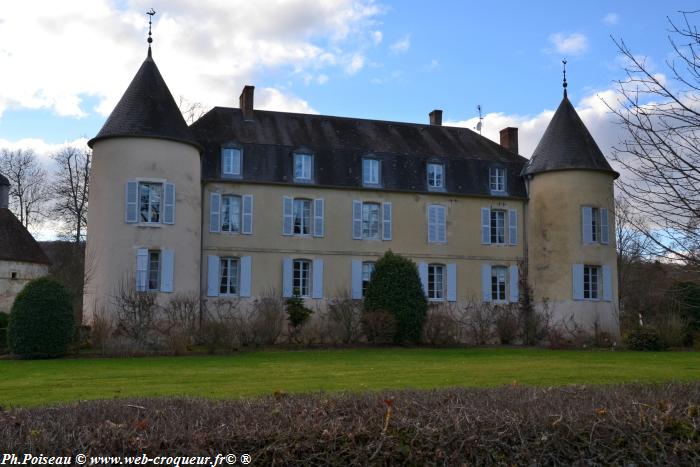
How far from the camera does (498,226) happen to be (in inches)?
1171

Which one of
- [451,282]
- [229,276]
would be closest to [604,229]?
[451,282]

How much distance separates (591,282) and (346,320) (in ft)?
31.9

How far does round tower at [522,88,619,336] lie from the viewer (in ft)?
91.7

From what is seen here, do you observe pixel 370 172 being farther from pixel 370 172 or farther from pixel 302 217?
pixel 302 217

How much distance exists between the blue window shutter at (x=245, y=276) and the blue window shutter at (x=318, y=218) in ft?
8.80

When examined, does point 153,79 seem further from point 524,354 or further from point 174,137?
point 524,354

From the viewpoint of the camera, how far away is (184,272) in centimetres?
2481

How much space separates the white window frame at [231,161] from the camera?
1074 inches

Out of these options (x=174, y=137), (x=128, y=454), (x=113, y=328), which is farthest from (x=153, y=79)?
(x=128, y=454)

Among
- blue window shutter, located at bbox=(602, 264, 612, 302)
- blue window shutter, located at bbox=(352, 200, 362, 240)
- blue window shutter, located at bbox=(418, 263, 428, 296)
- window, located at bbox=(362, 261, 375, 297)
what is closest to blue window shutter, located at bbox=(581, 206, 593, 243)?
blue window shutter, located at bbox=(602, 264, 612, 302)

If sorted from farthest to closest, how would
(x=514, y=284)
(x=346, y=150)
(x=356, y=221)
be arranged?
(x=514, y=284)
(x=346, y=150)
(x=356, y=221)

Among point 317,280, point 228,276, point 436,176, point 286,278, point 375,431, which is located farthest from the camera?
point 436,176

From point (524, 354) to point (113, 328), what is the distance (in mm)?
12124

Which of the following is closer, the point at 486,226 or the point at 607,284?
the point at 607,284
